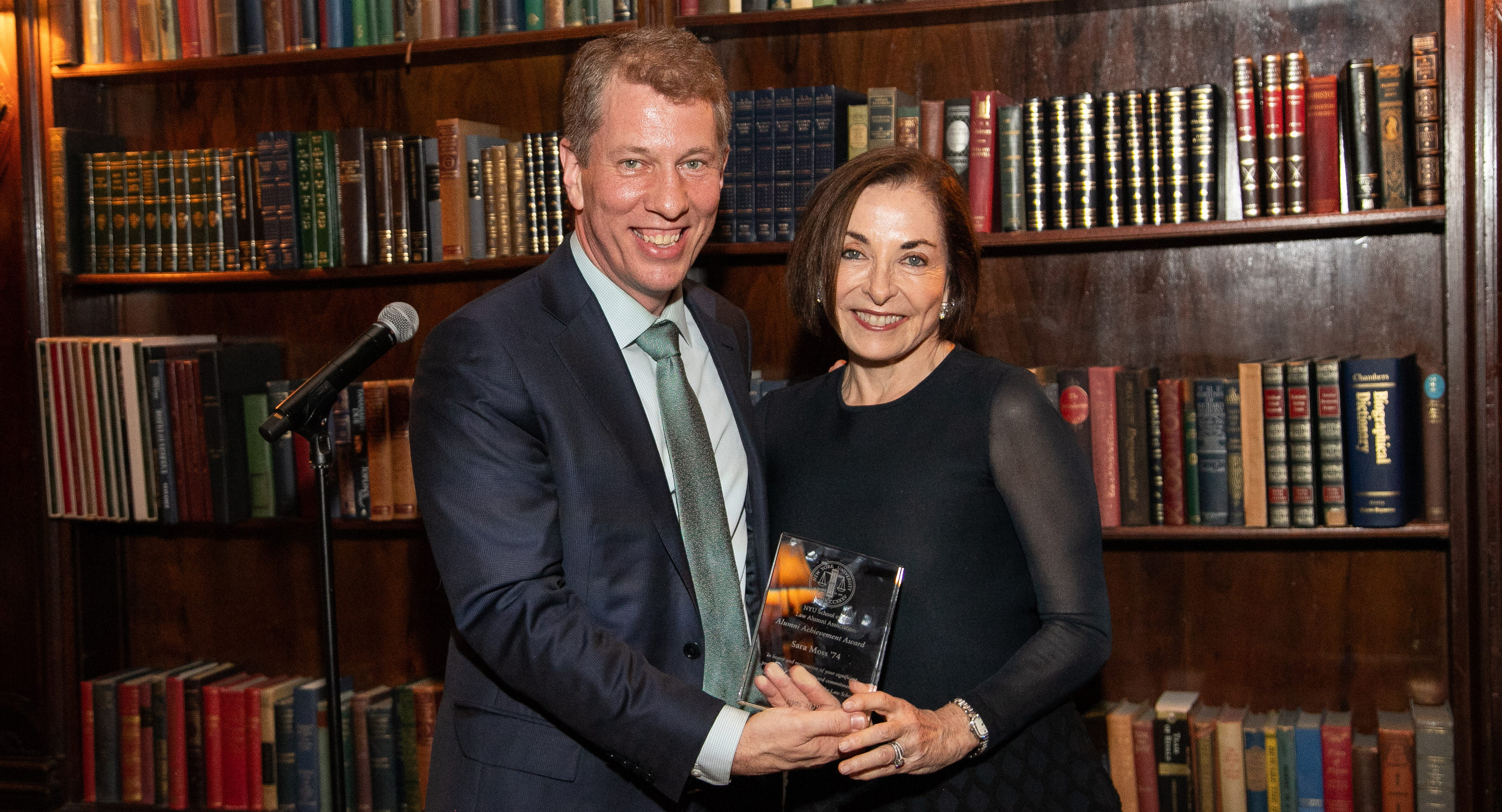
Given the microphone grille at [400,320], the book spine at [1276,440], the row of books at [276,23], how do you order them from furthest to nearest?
the row of books at [276,23] → the book spine at [1276,440] → the microphone grille at [400,320]

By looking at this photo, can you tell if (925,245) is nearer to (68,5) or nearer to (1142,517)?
(1142,517)

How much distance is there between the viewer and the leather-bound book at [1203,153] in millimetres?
2484

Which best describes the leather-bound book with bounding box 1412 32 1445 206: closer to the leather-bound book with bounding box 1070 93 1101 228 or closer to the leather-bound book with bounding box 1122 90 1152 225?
the leather-bound book with bounding box 1122 90 1152 225

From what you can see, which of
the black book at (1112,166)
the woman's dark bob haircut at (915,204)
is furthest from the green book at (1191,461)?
the woman's dark bob haircut at (915,204)

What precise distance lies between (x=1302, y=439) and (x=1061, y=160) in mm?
762

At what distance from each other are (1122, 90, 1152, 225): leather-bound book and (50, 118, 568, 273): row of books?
4.10 ft

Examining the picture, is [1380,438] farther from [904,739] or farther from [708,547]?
[708,547]

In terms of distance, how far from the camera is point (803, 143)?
2.67 m

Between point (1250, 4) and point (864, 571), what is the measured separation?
1.83 meters

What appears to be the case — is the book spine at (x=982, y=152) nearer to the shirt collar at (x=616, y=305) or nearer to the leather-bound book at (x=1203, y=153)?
the leather-bound book at (x=1203, y=153)

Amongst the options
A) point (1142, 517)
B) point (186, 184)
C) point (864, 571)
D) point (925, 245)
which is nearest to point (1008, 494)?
point (864, 571)

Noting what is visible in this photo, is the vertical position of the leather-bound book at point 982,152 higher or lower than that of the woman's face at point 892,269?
higher

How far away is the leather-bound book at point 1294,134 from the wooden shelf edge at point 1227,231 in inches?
1.6

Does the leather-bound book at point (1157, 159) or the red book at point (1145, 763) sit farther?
the red book at point (1145, 763)
